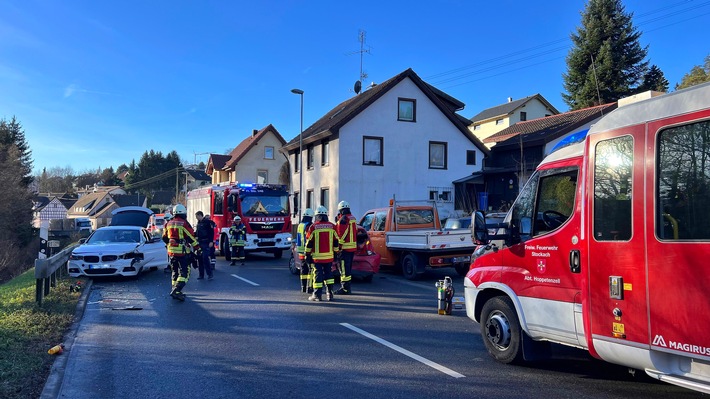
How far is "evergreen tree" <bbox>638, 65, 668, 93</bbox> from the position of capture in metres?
45.4

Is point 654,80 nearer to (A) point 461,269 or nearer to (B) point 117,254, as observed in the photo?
(A) point 461,269

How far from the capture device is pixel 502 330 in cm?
608

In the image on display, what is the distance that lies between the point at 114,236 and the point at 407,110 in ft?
73.1

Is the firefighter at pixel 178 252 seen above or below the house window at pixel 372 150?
below

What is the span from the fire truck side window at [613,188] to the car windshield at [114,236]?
12.9 m

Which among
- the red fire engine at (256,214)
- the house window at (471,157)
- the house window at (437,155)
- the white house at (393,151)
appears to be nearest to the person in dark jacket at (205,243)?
the red fire engine at (256,214)

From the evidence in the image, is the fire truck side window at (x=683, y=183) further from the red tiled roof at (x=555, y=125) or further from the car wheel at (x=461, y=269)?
the red tiled roof at (x=555, y=125)

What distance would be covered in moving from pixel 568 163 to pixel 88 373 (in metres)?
5.67

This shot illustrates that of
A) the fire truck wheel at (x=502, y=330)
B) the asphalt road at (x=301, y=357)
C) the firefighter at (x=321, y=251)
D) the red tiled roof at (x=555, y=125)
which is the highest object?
the red tiled roof at (x=555, y=125)

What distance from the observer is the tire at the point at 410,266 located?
13562 mm

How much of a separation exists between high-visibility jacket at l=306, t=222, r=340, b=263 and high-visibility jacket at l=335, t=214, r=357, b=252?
846mm

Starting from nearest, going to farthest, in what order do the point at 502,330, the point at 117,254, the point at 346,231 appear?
the point at 502,330, the point at 346,231, the point at 117,254

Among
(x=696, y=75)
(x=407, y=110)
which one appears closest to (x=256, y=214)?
(x=407, y=110)

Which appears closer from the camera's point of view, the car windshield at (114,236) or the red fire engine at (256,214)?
the car windshield at (114,236)
